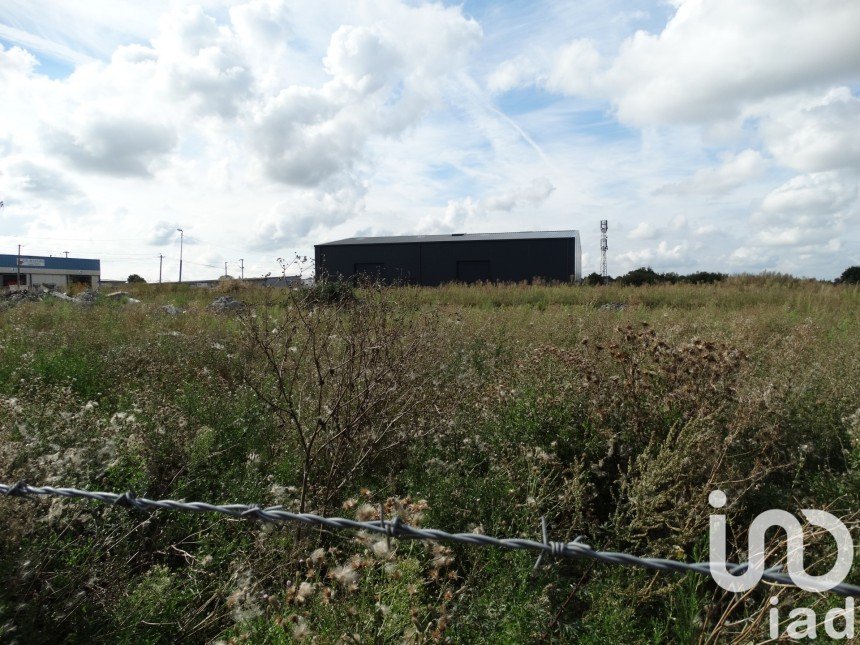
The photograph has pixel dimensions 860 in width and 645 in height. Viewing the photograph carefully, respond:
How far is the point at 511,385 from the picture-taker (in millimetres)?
4824

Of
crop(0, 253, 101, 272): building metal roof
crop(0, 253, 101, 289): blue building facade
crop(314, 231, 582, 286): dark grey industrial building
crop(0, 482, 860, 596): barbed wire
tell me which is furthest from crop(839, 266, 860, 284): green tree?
crop(0, 253, 101, 272): building metal roof

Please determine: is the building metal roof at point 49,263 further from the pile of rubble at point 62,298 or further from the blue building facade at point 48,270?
the pile of rubble at point 62,298

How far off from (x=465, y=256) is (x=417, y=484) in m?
34.0

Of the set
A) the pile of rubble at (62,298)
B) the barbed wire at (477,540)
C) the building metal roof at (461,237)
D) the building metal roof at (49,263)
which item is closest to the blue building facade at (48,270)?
the building metal roof at (49,263)

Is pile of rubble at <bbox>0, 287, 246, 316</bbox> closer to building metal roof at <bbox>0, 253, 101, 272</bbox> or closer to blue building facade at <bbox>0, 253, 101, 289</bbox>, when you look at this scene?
blue building facade at <bbox>0, 253, 101, 289</bbox>

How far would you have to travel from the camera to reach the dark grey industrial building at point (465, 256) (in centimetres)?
3516

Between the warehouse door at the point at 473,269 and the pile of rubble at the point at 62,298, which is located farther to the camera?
the warehouse door at the point at 473,269

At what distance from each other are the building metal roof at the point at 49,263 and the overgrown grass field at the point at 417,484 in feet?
220

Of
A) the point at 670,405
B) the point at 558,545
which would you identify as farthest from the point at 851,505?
the point at 558,545

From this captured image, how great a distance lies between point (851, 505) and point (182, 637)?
140 inches

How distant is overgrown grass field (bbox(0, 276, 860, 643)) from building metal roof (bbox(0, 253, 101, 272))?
6700 centimetres

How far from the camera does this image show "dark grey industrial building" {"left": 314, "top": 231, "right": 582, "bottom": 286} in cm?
3516

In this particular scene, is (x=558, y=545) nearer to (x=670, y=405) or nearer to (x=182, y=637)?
(x=182, y=637)

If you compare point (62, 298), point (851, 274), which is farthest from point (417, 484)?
point (851, 274)
